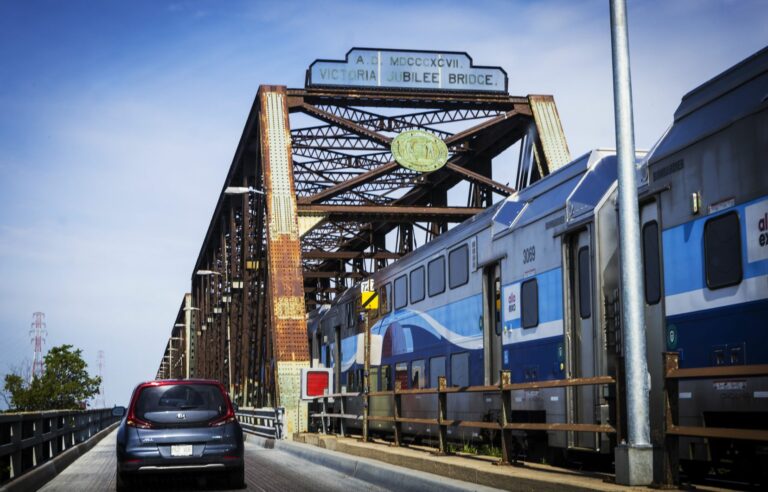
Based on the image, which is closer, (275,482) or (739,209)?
(739,209)

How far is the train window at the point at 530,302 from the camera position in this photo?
50.8ft

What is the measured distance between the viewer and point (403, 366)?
76.5ft

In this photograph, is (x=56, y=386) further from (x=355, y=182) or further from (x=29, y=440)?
(x=29, y=440)

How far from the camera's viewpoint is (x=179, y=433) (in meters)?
13.6

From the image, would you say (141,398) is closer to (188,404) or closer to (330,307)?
(188,404)

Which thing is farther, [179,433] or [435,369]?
[435,369]

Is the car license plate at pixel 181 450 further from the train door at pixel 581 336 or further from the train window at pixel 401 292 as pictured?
the train window at pixel 401 292

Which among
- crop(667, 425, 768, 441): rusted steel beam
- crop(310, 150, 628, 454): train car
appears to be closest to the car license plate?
crop(310, 150, 628, 454): train car

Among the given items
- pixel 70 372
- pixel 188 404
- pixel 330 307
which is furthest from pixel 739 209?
pixel 70 372

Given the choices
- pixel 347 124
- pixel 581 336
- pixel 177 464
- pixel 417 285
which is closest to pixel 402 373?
pixel 417 285

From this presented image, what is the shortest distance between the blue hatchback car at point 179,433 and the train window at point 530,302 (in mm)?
4807

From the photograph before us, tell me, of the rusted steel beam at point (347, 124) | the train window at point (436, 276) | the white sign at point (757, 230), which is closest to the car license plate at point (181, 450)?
the white sign at point (757, 230)

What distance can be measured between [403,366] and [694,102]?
1288cm

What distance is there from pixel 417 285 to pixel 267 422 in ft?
39.2
